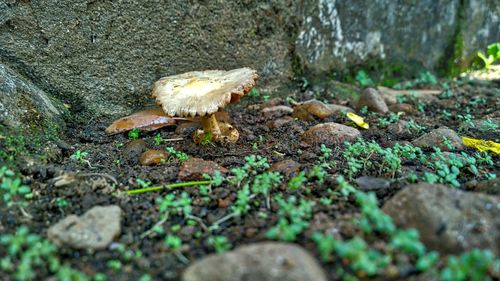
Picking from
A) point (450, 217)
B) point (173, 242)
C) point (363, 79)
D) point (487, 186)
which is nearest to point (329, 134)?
point (487, 186)

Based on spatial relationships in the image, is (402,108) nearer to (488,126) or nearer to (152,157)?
(488,126)

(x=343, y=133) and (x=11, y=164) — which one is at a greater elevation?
(x=11, y=164)

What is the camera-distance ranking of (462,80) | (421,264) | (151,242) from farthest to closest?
(462,80)
(151,242)
(421,264)

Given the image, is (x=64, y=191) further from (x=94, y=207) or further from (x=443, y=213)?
(x=443, y=213)

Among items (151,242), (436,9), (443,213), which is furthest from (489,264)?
(436,9)

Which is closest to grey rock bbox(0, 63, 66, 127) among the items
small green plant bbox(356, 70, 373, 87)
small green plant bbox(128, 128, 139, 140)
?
small green plant bbox(128, 128, 139, 140)

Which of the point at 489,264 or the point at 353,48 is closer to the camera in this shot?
the point at 489,264
